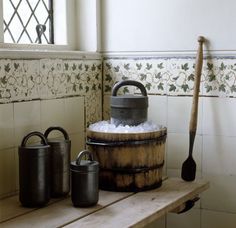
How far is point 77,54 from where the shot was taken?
82.1 inches

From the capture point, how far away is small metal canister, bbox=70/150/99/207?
1.60 m

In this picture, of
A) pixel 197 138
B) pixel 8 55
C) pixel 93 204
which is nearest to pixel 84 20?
pixel 8 55

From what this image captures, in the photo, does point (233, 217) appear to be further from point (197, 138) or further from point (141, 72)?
point (141, 72)

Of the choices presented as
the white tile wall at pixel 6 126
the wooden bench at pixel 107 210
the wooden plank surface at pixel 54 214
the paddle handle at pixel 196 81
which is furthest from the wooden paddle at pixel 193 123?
the white tile wall at pixel 6 126

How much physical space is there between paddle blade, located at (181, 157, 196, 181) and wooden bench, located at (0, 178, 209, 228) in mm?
102

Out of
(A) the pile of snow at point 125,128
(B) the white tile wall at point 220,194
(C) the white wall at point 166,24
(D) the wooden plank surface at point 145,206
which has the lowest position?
(B) the white tile wall at point 220,194

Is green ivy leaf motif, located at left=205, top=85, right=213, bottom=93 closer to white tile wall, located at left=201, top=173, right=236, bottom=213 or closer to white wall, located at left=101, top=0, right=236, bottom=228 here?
white wall, located at left=101, top=0, right=236, bottom=228

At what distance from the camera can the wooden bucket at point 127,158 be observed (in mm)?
1771

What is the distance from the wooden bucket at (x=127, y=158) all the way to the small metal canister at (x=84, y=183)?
176mm

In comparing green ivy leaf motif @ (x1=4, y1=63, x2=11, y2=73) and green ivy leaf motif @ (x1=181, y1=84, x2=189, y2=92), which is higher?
green ivy leaf motif @ (x1=4, y1=63, x2=11, y2=73)

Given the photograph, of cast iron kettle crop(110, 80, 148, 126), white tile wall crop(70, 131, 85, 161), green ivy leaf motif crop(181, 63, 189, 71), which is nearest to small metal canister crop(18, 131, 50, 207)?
cast iron kettle crop(110, 80, 148, 126)

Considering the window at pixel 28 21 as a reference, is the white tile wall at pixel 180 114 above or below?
below

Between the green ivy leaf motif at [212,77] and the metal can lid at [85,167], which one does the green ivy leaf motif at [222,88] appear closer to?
the green ivy leaf motif at [212,77]

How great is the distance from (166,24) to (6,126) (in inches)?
32.3
